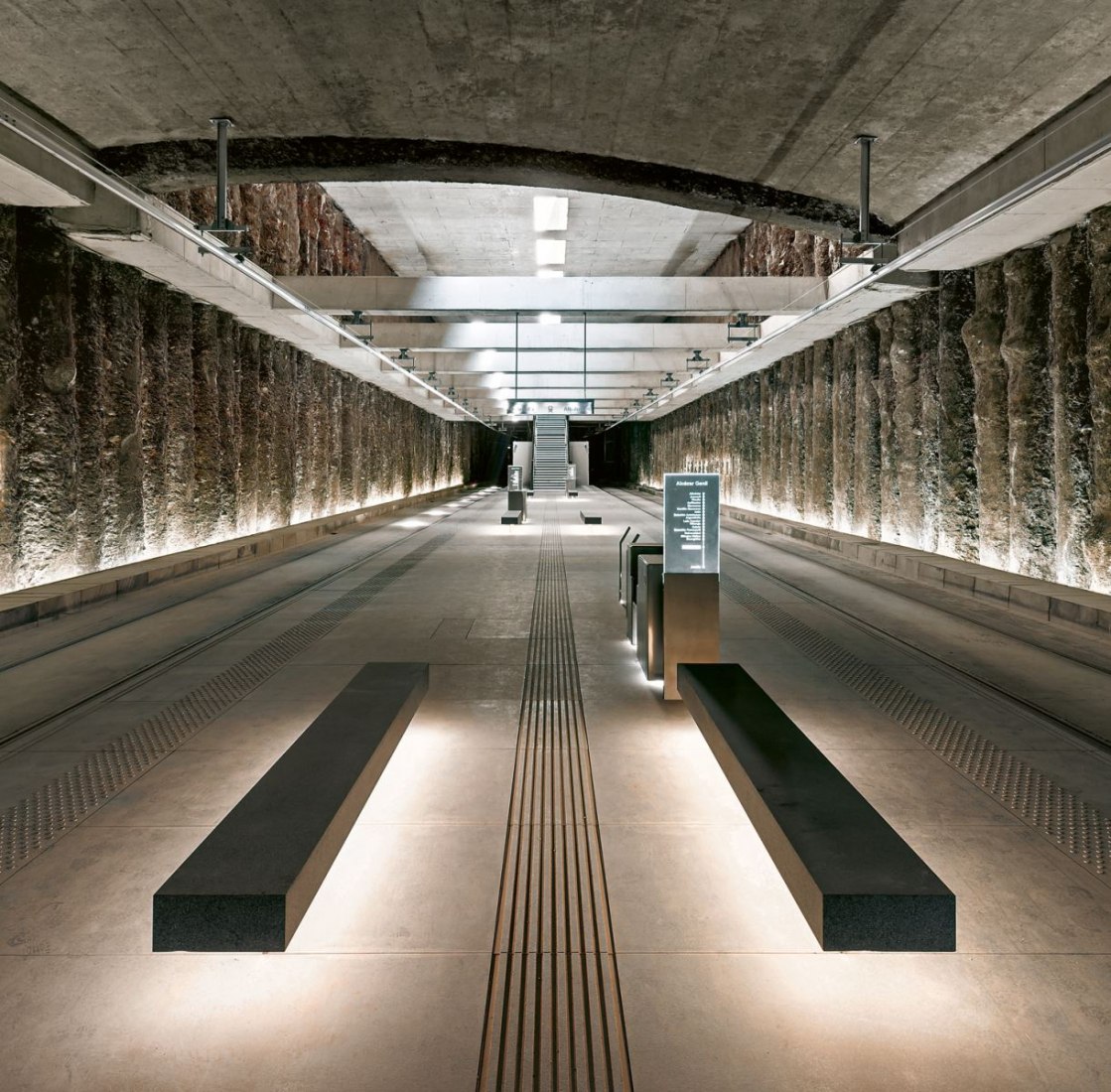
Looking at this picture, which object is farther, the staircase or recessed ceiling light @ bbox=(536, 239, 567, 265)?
the staircase

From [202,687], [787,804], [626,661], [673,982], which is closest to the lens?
[673,982]

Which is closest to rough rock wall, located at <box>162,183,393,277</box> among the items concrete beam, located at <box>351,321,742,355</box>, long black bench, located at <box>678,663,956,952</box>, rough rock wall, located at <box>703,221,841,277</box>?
concrete beam, located at <box>351,321,742,355</box>

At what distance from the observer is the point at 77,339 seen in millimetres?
9891

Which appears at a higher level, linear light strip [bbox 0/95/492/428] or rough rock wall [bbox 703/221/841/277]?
rough rock wall [bbox 703/221/841/277]

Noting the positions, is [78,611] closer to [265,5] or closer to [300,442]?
[265,5]

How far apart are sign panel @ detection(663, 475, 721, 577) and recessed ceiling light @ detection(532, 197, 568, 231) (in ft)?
32.5

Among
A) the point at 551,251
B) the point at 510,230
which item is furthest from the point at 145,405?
the point at 551,251

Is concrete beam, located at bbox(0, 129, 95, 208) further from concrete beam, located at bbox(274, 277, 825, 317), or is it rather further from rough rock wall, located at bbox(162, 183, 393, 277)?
concrete beam, located at bbox(274, 277, 825, 317)

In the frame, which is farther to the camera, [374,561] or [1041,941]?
[374,561]

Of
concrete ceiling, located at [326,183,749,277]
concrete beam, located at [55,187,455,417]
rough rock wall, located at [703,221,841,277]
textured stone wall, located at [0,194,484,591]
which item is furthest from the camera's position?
rough rock wall, located at [703,221,841,277]

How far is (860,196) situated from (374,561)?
8754 millimetres

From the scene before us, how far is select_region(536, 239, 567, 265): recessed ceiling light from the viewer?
54.7ft

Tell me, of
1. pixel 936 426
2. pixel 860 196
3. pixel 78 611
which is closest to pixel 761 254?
pixel 936 426

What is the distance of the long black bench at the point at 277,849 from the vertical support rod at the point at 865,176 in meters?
6.41
